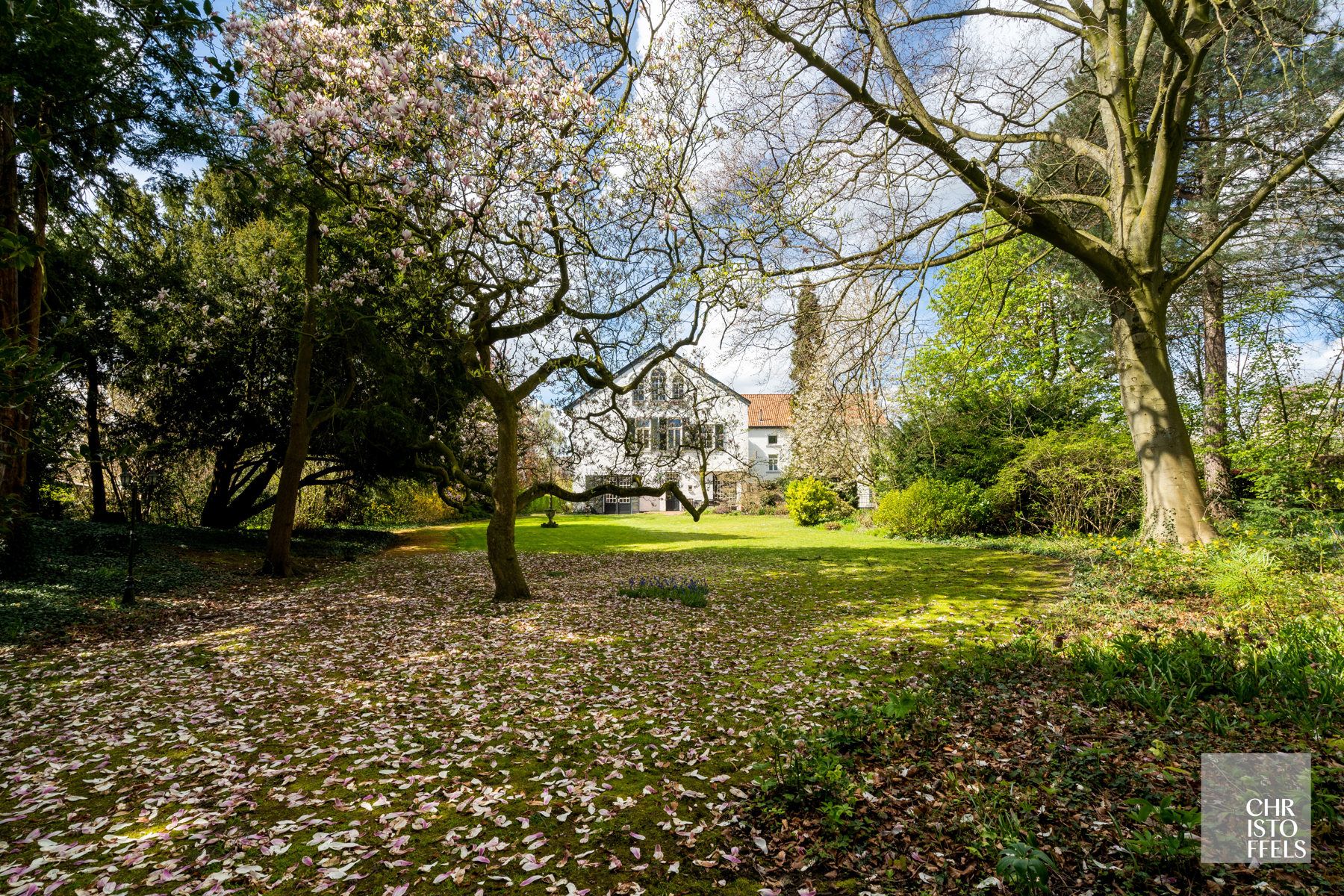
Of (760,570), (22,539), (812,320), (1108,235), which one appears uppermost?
(1108,235)

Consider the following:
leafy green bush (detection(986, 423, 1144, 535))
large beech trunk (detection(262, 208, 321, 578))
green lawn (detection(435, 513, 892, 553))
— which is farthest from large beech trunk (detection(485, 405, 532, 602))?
leafy green bush (detection(986, 423, 1144, 535))

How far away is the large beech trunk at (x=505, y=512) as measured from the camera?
9.52 meters

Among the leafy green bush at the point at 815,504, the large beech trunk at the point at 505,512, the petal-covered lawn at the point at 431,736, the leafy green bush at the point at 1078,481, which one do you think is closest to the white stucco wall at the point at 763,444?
the leafy green bush at the point at 815,504

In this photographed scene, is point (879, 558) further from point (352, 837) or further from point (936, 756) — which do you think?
point (352, 837)

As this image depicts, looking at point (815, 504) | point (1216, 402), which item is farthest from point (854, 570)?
point (815, 504)

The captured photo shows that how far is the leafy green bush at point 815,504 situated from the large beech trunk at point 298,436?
19.9 metres

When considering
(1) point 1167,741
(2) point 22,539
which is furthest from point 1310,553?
(2) point 22,539

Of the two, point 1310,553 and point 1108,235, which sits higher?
point 1108,235

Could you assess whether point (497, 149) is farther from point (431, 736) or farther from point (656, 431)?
point (656, 431)

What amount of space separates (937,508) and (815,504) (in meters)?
8.00

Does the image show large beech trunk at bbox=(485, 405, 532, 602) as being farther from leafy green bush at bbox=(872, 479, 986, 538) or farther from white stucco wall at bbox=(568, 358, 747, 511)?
leafy green bush at bbox=(872, 479, 986, 538)

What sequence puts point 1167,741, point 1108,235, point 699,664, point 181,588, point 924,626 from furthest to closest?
point 1108,235 → point 181,588 → point 924,626 → point 699,664 → point 1167,741

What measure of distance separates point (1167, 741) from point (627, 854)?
11.2 ft

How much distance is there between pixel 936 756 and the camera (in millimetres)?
3727
